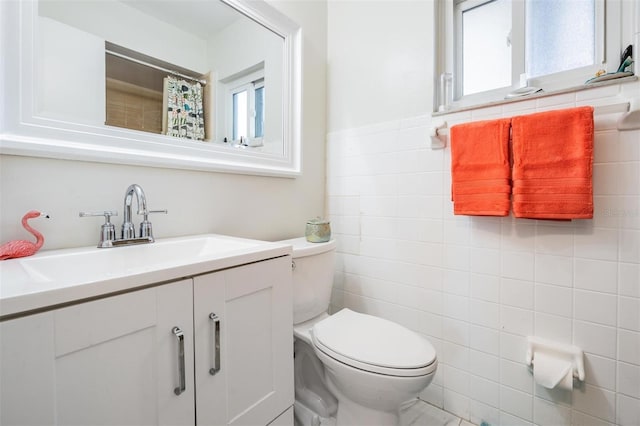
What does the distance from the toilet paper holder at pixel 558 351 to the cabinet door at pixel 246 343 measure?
0.91m

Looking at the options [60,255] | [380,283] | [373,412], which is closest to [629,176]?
[380,283]

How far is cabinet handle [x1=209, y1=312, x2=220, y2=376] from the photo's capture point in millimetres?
691

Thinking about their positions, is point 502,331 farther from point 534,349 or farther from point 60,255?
point 60,255

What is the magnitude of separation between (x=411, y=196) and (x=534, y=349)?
774 mm

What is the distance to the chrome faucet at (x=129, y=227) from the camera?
872mm

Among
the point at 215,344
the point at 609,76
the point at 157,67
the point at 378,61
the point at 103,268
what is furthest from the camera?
the point at 378,61

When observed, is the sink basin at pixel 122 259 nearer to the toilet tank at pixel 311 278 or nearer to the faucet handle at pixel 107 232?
the faucet handle at pixel 107 232

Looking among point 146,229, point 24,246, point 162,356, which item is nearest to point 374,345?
point 162,356

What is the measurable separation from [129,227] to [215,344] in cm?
51

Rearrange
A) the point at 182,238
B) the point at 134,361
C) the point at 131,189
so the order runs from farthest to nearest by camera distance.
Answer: the point at 182,238 < the point at 131,189 < the point at 134,361

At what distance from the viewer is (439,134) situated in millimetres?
1280

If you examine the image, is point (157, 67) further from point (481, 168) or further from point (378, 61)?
point (481, 168)

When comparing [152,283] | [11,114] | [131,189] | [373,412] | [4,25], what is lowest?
[373,412]

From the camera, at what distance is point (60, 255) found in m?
0.75
